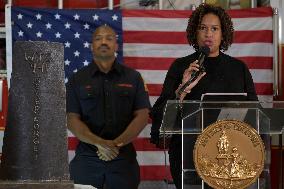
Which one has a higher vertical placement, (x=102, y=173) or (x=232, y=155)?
(x=232, y=155)

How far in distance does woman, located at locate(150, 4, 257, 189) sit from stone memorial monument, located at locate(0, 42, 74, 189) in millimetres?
545

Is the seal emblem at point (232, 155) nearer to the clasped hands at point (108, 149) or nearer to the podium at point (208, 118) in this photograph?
the podium at point (208, 118)

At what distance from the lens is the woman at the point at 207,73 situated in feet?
11.2

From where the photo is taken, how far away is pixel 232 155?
297 centimetres

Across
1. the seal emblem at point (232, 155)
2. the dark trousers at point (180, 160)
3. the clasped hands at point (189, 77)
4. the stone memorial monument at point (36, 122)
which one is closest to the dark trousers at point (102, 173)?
the stone memorial monument at point (36, 122)

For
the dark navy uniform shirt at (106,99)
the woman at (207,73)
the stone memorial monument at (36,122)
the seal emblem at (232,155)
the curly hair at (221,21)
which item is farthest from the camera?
the dark navy uniform shirt at (106,99)

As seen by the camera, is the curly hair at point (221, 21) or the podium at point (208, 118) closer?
the podium at point (208, 118)

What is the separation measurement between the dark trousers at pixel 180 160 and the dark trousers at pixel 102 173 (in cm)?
129

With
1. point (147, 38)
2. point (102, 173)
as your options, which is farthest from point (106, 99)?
point (147, 38)

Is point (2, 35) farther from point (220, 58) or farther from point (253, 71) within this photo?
point (220, 58)

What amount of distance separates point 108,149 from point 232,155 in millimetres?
1766

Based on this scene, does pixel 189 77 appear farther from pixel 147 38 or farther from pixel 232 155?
pixel 147 38

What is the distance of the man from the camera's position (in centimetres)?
466

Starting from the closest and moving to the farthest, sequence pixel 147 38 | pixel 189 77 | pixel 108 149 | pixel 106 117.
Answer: pixel 189 77, pixel 108 149, pixel 106 117, pixel 147 38
